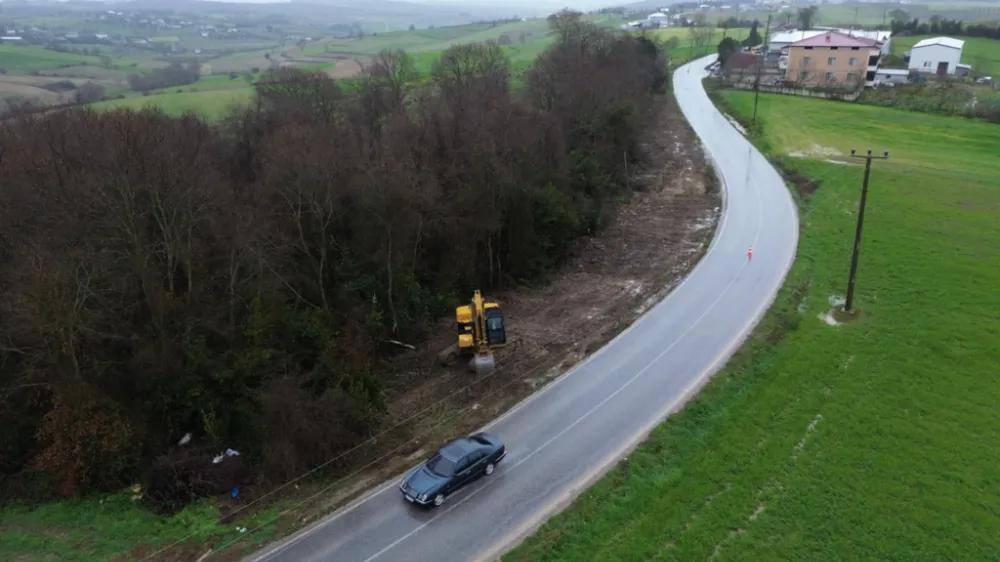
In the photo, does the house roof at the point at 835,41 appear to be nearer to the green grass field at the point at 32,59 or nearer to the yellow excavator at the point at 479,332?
the yellow excavator at the point at 479,332

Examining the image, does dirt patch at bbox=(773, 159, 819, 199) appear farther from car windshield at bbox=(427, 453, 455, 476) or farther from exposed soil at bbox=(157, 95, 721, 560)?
car windshield at bbox=(427, 453, 455, 476)

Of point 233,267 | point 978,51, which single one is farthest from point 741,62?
point 233,267

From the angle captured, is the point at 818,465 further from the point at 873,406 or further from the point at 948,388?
the point at 948,388

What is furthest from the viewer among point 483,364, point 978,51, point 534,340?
point 978,51

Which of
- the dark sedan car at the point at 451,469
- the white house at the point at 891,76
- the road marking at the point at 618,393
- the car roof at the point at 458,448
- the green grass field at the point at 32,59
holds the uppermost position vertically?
the green grass field at the point at 32,59

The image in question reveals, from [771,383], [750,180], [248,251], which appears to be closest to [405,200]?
[248,251]

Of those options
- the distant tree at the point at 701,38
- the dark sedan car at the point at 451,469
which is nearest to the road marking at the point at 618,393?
the dark sedan car at the point at 451,469

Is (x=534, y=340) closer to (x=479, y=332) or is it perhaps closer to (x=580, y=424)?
(x=479, y=332)

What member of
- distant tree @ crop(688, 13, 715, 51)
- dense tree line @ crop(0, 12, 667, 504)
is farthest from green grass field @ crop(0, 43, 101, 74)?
distant tree @ crop(688, 13, 715, 51)
